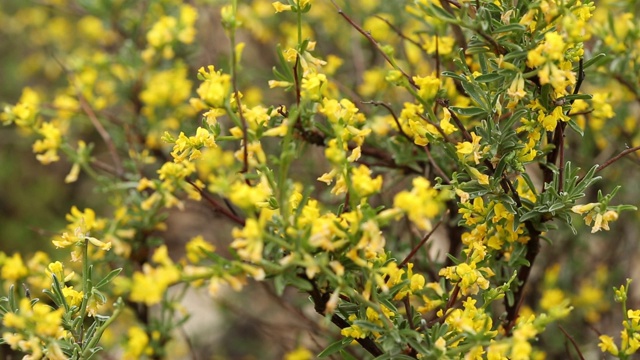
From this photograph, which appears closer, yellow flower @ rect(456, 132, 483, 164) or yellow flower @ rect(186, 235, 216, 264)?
yellow flower @ rect(186, 235, 216, 264)

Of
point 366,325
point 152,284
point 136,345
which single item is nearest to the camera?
point 152,284

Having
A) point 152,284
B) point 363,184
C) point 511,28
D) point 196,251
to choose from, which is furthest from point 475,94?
point 152,284

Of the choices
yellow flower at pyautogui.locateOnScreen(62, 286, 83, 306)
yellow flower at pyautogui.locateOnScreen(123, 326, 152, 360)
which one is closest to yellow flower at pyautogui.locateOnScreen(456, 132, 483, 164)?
yellow flower at pyautogui.locateOnScreen(62, 286, 83, 306)

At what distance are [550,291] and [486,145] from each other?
899 millimetres

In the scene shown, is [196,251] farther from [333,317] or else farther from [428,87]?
[428,87]

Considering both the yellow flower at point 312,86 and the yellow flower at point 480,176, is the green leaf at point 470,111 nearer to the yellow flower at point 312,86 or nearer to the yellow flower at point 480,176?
the yellow flower at point 480,176

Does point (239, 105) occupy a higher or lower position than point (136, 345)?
higher

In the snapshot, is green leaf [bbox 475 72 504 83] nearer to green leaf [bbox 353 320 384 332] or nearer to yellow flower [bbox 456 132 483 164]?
yellow flower [bbox 456 132 483 164]

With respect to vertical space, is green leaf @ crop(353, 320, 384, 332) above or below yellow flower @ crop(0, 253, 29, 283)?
above

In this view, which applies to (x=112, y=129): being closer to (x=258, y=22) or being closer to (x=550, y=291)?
(x=258, y=22)

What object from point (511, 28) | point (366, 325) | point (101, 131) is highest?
point (511, 28)

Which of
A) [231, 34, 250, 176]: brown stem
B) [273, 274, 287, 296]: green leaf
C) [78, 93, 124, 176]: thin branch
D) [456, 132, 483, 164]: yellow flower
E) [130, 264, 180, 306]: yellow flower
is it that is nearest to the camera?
[130, 264, 180, 306]: yellow flower

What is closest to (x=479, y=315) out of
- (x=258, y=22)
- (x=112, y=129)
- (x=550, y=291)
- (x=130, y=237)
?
(x=550, y=291)

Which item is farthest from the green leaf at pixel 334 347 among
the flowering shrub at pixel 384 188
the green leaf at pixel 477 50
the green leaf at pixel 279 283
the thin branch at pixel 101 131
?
the thin branch at pixel 101 131
